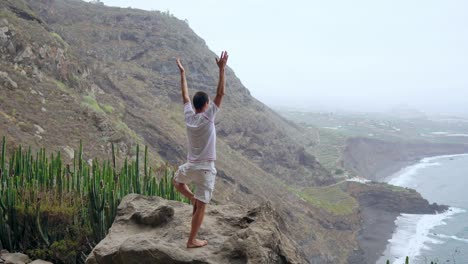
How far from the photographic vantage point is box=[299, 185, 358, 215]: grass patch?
41.0 meters

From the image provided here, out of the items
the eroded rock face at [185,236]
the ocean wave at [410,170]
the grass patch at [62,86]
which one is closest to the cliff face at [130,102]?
the grass patch at [62,86]

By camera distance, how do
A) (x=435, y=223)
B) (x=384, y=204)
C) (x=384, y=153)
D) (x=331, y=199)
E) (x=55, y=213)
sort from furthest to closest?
1. (x=384, y=153)
2. (x=384, y=204)
3. (x=331, y=199)
4. (x=435, y=223)
5. (x=55, y=213)

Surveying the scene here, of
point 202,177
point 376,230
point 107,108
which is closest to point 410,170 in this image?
point 376,230

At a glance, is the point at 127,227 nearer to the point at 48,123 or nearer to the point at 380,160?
the point at 48,123

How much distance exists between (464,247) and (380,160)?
46554 millimetres

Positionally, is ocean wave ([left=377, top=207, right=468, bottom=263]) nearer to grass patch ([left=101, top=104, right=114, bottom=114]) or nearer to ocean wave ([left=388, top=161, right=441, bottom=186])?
ocean wave ([left=388, top=161, right=441, bottom=186])

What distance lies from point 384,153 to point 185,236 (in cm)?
8260

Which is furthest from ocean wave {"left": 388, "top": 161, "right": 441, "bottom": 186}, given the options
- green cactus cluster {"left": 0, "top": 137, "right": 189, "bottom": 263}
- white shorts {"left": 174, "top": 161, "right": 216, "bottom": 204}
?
white shorts {"left": 174, "top": 161, "right": 216, "bottom": 204}

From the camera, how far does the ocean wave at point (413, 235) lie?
34.3 metres

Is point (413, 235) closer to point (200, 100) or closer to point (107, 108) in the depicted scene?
point (107, 108)

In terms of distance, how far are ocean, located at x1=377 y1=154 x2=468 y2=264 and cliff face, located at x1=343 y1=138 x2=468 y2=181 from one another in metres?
Answer: 3.80

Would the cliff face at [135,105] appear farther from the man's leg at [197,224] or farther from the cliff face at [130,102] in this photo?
the man's leg at [197,224]

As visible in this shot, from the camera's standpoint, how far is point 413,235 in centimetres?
3966

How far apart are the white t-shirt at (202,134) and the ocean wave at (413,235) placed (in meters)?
28.5
